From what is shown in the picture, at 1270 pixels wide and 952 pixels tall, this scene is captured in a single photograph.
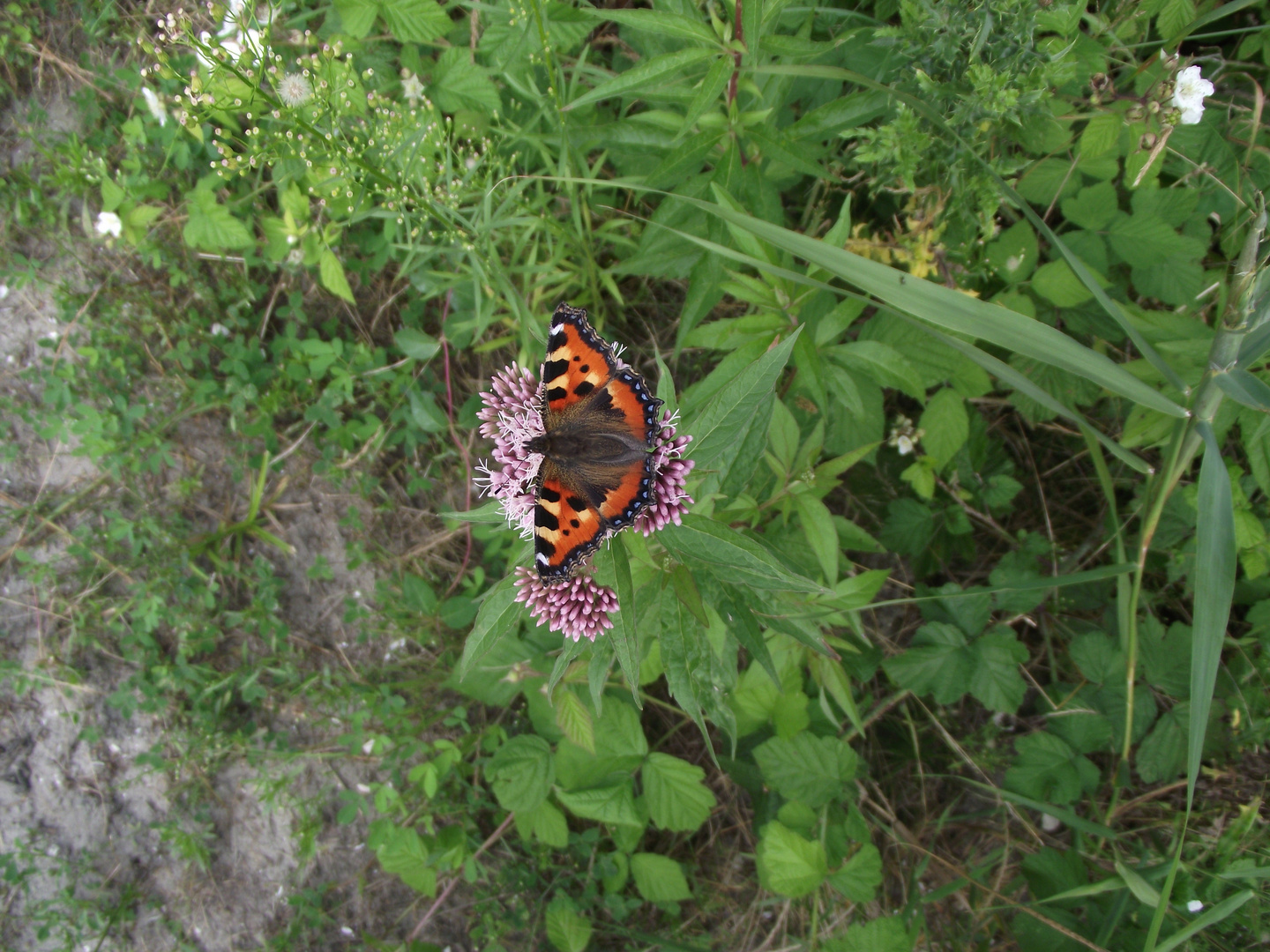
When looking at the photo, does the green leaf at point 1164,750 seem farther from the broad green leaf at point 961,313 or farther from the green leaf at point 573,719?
the green leaf at point 573,719

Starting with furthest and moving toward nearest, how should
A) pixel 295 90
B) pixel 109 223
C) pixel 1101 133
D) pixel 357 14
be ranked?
pixel 109 223
pixel 357 14
pixel 295 90
pixel 1101 133

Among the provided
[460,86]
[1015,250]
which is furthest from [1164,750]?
[460,86]

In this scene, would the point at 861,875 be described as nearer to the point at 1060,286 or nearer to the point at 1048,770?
the point at 1048,770

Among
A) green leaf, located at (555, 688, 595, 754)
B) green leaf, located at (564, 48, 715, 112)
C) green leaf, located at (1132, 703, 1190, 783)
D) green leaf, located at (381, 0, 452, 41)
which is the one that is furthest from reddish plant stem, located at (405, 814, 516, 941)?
green leaf, located at (381, 0, 452, 41)

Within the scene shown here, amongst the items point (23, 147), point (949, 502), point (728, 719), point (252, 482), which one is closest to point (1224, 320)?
point (949, 502)

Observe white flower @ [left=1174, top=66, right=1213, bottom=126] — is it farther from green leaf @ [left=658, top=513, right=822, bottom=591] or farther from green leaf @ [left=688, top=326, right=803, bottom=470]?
green leaf @ [left=658, top=513, right=822, bottom=591]

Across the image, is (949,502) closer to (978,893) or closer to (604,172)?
(978,893)

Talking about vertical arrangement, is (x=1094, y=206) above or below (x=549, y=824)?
above
